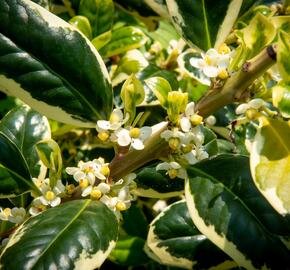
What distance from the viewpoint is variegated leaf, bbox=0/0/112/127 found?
1.03 meters

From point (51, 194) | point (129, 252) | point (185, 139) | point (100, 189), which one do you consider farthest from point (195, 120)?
point (129, 252)

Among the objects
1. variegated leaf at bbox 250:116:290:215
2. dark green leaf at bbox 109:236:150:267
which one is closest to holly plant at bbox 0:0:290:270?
variegated leaf at bbox 250:116:290:215

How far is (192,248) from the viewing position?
1265 mm

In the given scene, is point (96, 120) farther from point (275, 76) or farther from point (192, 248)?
point (275, 76)

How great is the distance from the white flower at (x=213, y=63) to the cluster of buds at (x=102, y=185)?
0.28 m

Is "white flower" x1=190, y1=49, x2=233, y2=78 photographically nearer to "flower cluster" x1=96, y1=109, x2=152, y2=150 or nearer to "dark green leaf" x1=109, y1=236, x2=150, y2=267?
"flower cluster" x1=96, y1=109, x2=152, y2=150

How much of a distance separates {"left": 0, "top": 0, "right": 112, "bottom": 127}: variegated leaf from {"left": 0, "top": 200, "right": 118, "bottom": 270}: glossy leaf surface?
0.22 m

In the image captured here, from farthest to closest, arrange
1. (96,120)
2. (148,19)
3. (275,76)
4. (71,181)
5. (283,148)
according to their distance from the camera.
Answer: (148,19)
(275,76)
(71,181)
(96,120)
(283,148)

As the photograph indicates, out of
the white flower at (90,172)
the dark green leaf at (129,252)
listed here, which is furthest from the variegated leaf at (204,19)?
the dark green leaf at (129,252)

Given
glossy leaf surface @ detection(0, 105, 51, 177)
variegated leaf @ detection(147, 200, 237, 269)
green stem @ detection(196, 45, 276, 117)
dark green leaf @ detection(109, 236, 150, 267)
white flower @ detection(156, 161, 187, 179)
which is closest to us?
green stem @ detection(196, 45, 276, 117)

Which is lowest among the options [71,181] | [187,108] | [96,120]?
[71,181]

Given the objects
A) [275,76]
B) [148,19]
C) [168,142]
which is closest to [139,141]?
[168,142]

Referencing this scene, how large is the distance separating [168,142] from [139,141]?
0.19 feet

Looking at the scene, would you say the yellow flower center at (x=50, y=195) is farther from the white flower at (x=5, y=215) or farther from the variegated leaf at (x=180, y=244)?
the variegated leaf at (x=180, y=244)
